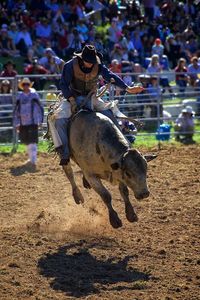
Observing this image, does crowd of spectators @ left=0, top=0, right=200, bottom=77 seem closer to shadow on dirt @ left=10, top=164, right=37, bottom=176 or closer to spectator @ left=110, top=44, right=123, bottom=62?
spectator @ left=110, top=44, right=123, bottom=62

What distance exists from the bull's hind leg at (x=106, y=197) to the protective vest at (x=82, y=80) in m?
1.25

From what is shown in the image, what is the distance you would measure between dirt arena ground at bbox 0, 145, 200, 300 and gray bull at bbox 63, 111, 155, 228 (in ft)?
1.61

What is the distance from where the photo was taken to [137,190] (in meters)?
8.17

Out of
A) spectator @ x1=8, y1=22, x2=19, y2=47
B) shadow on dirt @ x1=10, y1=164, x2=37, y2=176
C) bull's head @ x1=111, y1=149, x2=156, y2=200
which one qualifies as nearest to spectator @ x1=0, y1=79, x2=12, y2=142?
shadow on dirt @ x1=10, y1=164, x2=37, y2=176

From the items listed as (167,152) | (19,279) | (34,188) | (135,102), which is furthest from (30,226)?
(135,102)

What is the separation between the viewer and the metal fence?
53.6ft

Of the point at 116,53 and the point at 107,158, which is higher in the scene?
the point at 116,53

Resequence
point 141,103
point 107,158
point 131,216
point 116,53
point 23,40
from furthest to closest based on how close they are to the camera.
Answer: point 116,53, point 23,40, point 141,103, point 107,158, point 131,216

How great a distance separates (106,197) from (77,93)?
1587 millimetres

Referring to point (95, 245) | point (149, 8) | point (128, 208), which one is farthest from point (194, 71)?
point (95, 245)

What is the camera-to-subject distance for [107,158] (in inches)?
338

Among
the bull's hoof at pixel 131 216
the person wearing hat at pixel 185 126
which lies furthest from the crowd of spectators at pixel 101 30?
the bull's hoof at pixel 131 216

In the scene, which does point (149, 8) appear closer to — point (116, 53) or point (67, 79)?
point (116, 53)

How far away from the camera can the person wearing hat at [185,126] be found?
17484 mm
